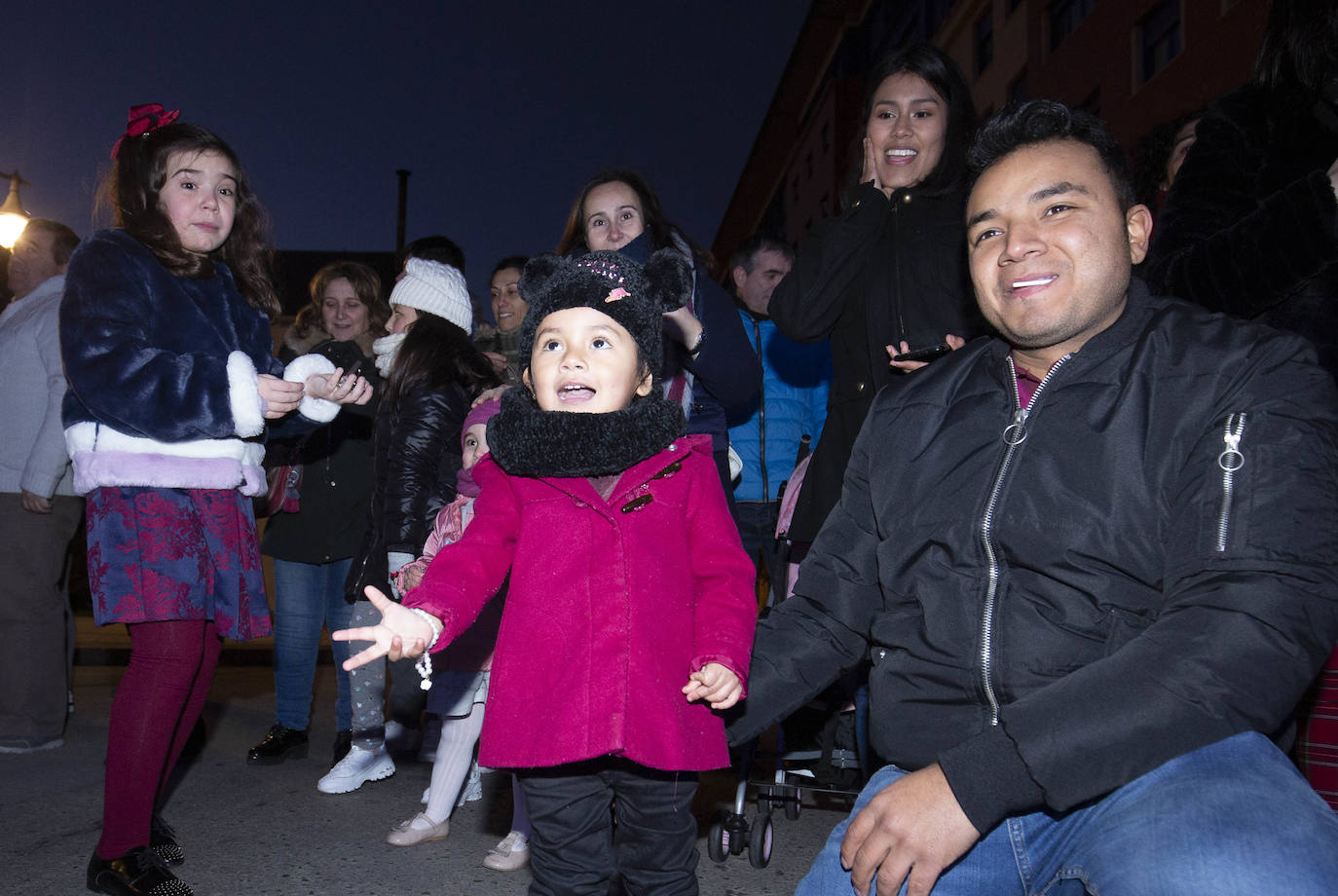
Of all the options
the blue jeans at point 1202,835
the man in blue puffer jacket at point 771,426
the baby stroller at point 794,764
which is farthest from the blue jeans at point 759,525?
the blue jeans at point 1202,835

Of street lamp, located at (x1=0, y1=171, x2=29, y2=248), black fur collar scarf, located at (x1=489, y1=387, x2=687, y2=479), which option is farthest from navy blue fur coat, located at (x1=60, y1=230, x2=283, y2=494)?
street lamp, located at (x1=0, y1=171, x2=29, y2=248)

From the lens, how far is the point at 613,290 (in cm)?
244

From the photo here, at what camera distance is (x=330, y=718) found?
576 cm

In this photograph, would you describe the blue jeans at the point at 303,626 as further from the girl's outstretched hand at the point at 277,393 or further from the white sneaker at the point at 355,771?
the girl's outstretched hand at the point at 277,393

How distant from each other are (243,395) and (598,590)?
1.51 meters

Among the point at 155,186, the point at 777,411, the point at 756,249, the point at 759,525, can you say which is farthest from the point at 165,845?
the point at 756,249

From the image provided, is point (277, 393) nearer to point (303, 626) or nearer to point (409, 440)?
point (409, 440)

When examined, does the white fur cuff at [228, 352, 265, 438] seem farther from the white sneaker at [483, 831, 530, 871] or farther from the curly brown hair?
the white sneaker at [483, 831, 530, 871]

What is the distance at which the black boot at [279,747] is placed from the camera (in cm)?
468

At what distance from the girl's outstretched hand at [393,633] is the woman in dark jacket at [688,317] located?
1.51 m

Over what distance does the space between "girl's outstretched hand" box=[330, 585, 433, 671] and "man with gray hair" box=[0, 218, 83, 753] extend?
3750 millimetres

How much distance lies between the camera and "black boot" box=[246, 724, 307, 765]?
184 inches

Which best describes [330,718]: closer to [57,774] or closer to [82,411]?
[57,774]

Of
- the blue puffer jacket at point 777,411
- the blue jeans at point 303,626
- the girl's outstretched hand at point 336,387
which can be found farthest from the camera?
the blue puffer jacket at point 777,411
